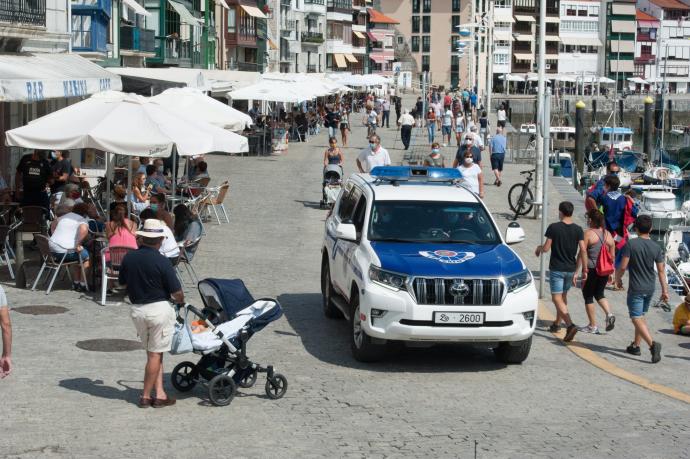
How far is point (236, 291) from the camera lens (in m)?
11.4

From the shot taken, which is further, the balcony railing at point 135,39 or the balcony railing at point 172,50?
the balcony railing at point 172,50

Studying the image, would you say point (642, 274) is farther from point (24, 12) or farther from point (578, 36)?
point (578, 36)

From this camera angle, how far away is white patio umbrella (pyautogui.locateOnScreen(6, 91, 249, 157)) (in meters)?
16.3

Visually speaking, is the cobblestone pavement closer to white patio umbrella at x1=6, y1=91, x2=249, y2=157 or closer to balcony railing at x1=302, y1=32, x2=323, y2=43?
white patio umbrella at x1=6, y1=91, x2=249, y2=157

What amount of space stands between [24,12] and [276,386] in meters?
17.5

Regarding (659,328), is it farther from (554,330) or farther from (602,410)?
(602,410)

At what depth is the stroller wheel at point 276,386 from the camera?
11289 mm

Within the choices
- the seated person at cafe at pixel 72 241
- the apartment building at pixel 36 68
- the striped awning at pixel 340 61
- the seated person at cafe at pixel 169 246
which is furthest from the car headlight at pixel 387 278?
the striped awning at pixel 340 61

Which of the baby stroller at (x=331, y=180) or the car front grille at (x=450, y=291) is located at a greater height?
the baby stroller at (x=331, y=180)

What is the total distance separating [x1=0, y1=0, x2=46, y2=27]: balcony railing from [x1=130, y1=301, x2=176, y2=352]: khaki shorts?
51.8ft

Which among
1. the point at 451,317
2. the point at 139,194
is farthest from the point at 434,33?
the point at 451,317

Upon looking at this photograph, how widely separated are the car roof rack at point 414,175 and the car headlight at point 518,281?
255 centimetres

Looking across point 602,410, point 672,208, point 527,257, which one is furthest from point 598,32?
point 602,410

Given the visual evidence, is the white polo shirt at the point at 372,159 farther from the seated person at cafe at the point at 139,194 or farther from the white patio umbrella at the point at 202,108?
the seated person at cafe at the point at 139,194
